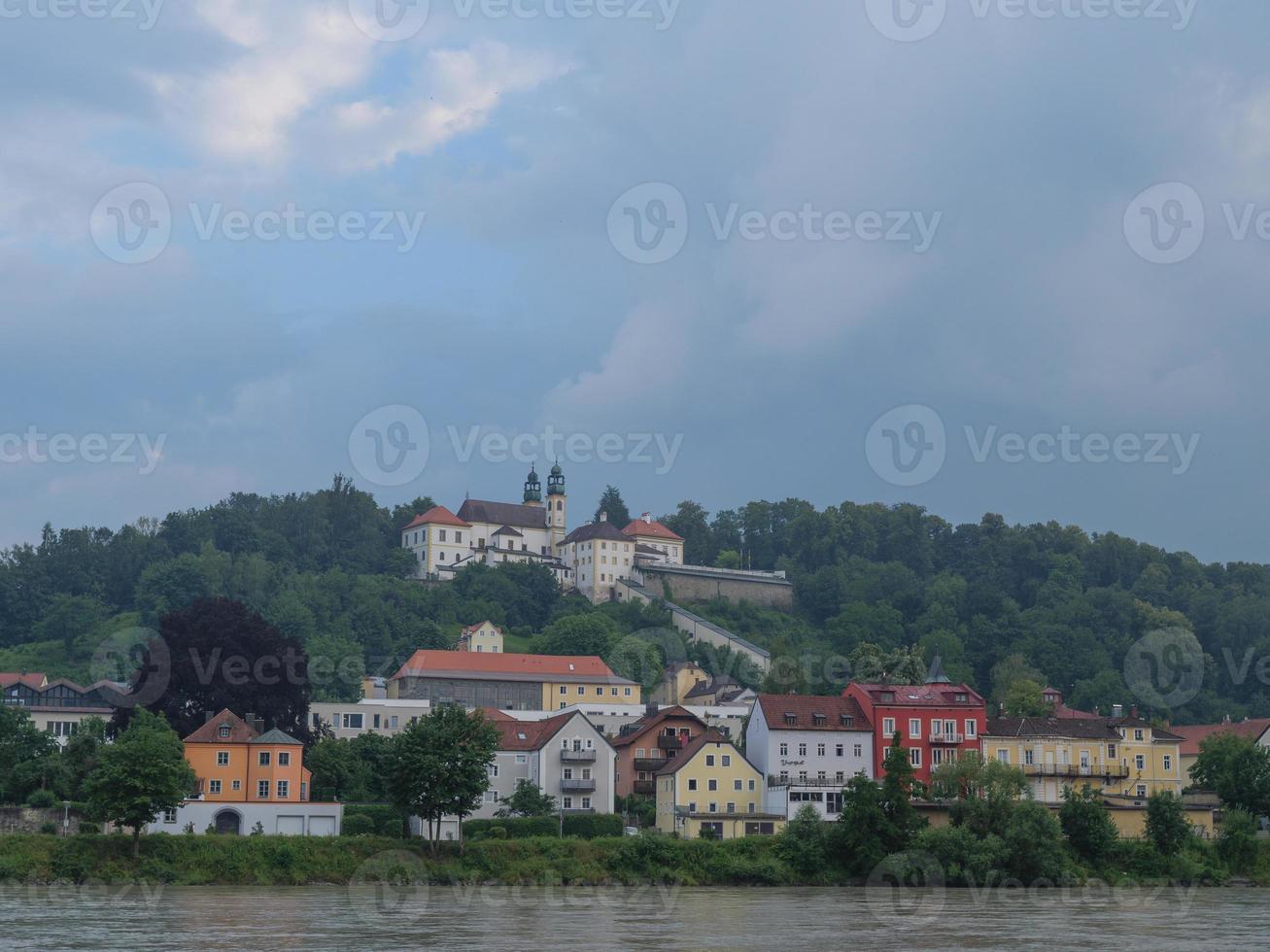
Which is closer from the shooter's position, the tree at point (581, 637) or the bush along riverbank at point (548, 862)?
the bush along riverbank at point (548, 862)

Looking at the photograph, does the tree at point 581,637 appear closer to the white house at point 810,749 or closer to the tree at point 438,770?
the white house at point 810,749

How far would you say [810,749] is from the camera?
80.6 metres

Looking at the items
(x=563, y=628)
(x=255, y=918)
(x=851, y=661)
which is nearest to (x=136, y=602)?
(x=563, y=628)

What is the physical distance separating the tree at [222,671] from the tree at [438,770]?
22165 millimetres

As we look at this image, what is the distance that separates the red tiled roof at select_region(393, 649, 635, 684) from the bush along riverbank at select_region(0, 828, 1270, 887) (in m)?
56.5

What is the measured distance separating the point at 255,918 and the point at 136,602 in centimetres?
12755

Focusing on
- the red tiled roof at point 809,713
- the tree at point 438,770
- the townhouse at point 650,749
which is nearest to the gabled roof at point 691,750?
the red tiled roof at point 809,713

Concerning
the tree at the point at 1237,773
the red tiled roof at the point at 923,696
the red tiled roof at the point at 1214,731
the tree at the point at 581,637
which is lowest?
the tree at the point at 1237,773

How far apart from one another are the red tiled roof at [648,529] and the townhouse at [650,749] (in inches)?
4150

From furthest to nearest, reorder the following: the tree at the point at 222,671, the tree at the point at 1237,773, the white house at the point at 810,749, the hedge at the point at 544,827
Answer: the tree at the point at 222,671 → the white house at the point at 810,749 → the tree at the point at 1237,773 → the hedge at the point at 544,827

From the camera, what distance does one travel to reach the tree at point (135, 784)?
208 ft

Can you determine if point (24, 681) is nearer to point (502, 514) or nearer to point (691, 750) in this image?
point (691, 750)

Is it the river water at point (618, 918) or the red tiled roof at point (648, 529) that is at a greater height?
the red tiled roof at point (648, 529)

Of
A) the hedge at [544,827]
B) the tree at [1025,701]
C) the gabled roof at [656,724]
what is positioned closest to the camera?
the hedge at [544,827]
